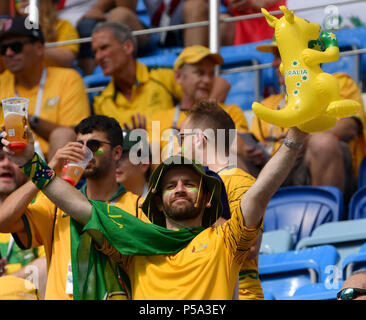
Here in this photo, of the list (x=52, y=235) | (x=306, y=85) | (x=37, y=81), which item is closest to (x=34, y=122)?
(x=37, y=81)

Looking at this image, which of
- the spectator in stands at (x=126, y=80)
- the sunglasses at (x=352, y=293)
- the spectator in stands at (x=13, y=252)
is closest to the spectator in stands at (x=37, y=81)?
the spectator in stands at (x=126, y=80)

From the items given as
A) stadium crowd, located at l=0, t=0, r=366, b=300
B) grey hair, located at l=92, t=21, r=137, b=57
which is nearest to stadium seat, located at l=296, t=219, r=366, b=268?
stadium crowd, located at l=0, t=0, r=366, b=300

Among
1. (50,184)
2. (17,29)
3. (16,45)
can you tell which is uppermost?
(17,29)

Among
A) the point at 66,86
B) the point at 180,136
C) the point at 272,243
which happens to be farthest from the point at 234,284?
the point at 66,86

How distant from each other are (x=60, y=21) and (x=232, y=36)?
57.0 inches

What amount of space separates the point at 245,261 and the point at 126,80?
3.05 meters

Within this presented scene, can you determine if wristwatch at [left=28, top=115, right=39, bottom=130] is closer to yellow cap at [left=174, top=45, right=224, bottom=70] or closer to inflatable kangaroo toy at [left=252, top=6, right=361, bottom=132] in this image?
yellow cap at [left=174, top=45, right=224, bottom=70]

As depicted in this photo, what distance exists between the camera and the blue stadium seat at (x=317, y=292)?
14.2 ft

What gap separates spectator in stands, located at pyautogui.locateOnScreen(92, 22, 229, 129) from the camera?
22.3ft

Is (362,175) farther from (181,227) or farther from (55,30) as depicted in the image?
(55,30)

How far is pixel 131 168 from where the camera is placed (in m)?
5.33
